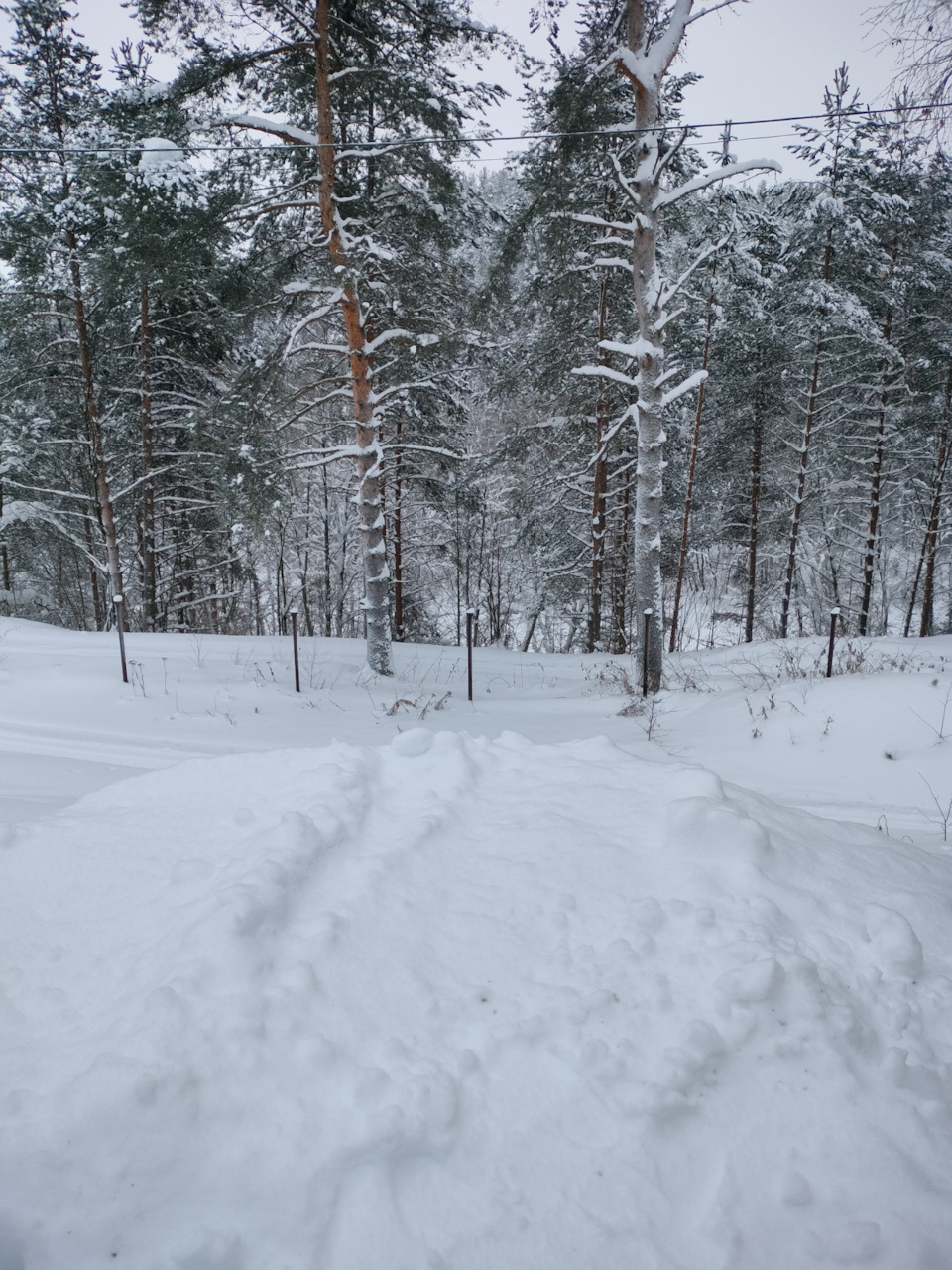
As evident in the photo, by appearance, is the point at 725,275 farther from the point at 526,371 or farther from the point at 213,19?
the point at 213,19

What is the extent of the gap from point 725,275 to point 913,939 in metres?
14.2

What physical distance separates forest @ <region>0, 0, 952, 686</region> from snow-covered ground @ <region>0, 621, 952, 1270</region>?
5429 mm

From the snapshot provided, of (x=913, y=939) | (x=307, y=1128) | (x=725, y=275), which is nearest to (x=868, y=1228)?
(x=913, y=939)

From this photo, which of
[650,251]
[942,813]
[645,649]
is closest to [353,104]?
[650,251]

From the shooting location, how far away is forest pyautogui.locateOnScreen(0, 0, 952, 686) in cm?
720

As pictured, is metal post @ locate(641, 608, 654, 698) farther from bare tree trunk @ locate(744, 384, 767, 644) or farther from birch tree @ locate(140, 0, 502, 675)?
bare tree trunk @ locate(744, 384, 767, 644)

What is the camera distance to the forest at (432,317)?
23.6ft

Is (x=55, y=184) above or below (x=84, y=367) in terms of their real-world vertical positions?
above

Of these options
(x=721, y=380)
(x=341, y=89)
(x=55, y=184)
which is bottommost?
(x=721, y=380)

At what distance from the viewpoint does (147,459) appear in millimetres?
11539

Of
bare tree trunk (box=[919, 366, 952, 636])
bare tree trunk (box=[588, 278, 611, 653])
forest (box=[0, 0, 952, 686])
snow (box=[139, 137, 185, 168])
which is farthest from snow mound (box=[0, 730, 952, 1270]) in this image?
bare tree trunk (box=[919, 366, 952, 636])

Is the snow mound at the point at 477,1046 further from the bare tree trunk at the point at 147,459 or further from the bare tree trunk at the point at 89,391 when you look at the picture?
the bare tree trunk at the point at 147,459

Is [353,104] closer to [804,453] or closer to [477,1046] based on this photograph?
[477,1046]

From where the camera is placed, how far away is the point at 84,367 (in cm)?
1103
